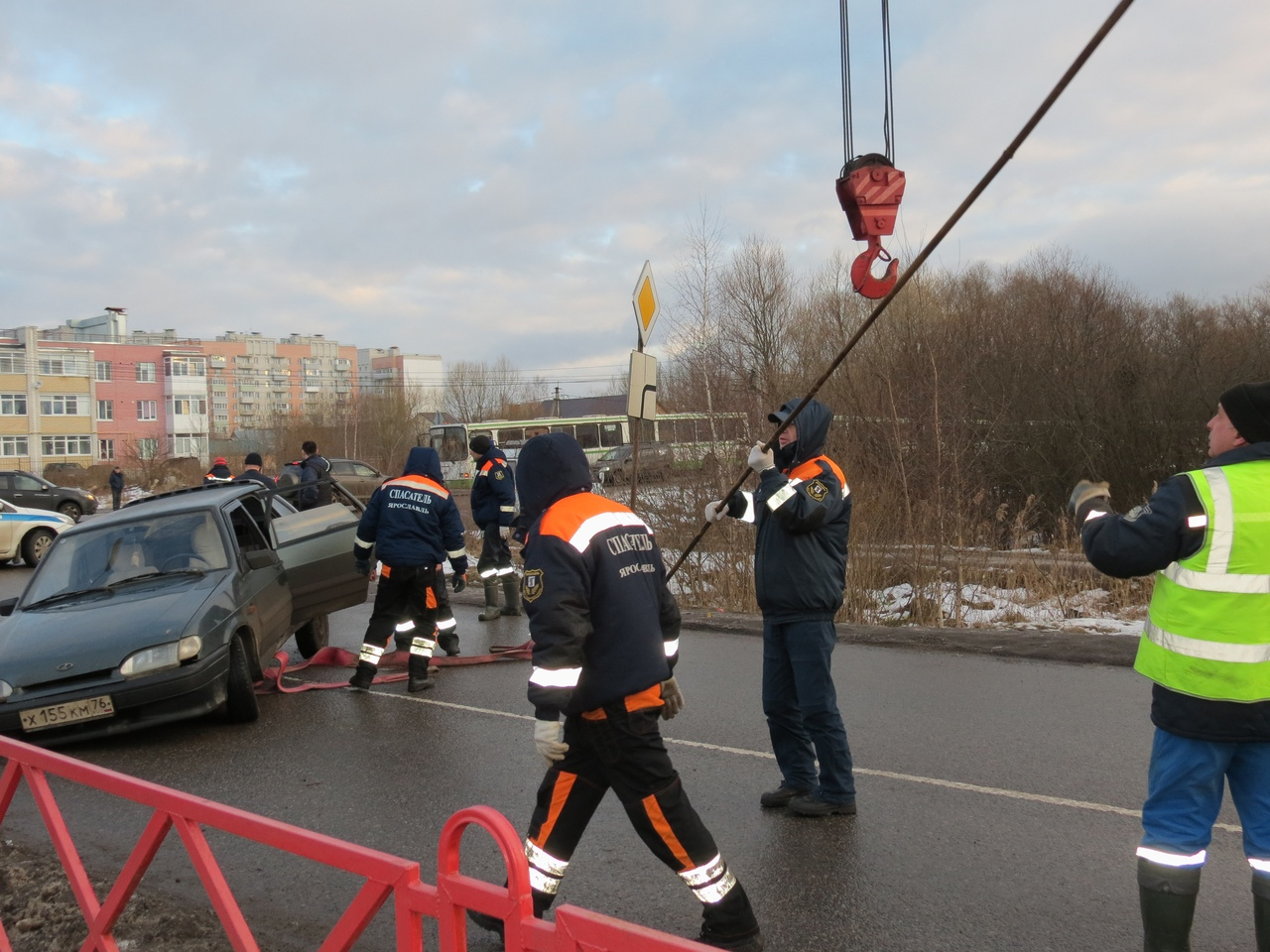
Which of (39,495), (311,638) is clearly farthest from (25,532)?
(311,638)

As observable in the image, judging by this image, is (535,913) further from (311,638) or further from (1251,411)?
A: (311,638)

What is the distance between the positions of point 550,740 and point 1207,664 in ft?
6.68

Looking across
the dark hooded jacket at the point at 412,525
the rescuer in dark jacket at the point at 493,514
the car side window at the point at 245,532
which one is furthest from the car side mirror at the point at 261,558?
the rescuer in dark jacket at the point at 493,514

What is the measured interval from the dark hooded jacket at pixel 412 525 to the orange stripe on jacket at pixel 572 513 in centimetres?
441

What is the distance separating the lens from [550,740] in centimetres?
342

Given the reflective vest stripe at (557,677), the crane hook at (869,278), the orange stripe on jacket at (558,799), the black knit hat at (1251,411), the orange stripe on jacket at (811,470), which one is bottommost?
the orange stripe on jacket at (558,799)

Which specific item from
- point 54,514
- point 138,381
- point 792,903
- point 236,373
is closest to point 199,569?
point 792,903

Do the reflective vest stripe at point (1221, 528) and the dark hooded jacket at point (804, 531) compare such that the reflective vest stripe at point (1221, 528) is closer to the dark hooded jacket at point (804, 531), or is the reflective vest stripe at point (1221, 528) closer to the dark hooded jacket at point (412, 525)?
the dark hooded jacket at point (804, 531)

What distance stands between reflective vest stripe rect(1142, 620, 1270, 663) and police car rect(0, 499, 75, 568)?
786 inches

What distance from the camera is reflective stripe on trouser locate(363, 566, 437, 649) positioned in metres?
8.05

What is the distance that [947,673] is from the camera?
27.1 ft

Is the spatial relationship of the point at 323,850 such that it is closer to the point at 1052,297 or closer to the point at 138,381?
the point at 1052,297

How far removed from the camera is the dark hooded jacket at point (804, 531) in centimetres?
474

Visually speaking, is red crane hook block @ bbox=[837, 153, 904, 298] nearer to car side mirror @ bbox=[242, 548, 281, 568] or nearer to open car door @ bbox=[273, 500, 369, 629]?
car side mirror @ bbox=[242, 548, 281, 568]
